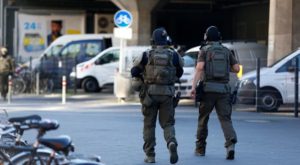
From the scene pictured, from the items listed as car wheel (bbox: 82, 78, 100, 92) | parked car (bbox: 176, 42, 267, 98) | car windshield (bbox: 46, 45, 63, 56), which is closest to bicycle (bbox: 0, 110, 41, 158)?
parked car (bbox: 176, 42, 267, 98)

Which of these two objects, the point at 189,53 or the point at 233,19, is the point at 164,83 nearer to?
the point at 189,53

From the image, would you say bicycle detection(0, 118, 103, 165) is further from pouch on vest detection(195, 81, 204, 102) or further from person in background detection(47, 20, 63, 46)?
person in background detection(47, 20, 63, 46)

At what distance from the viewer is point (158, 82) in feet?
36.3

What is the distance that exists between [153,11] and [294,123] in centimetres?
2084

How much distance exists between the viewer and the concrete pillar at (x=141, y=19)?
37.8 metres

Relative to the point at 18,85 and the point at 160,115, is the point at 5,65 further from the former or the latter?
the point at 160,115

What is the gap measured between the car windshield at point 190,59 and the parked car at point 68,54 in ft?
29.3

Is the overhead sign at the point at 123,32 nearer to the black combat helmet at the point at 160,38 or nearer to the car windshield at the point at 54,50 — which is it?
the car windshield at the point at 54,50

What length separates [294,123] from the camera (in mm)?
18797

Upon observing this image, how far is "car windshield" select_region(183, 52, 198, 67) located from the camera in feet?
81.7

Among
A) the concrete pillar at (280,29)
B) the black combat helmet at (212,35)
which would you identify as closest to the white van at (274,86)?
the concrete pillar at (280,29)

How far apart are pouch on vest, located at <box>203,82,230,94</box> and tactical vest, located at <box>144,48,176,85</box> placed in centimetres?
71

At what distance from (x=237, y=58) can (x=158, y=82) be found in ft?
49.2

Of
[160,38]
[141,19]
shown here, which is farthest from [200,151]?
[141,19]
